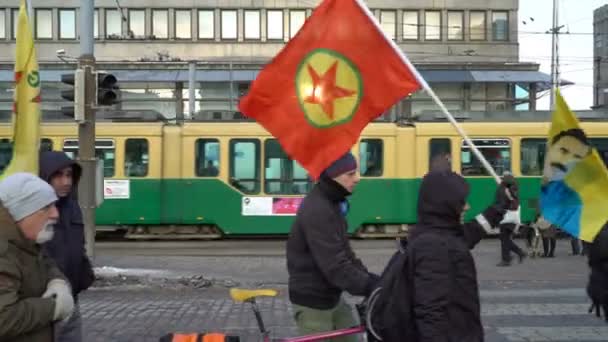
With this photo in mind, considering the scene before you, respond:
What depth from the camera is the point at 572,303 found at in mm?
10062

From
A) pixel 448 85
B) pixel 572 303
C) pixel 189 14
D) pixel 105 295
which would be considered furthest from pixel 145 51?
pixel 572 303

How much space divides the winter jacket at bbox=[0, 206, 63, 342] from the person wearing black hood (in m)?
1.33

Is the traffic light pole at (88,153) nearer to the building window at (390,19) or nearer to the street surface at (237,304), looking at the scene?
the street surface at (237,304)

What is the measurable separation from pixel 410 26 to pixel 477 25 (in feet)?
13.8

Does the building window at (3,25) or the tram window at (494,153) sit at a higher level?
the building window at (3,25)

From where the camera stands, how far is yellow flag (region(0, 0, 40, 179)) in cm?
739

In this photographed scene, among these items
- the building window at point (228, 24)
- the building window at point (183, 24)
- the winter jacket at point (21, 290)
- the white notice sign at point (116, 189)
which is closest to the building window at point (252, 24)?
the building window at point (228, 24)

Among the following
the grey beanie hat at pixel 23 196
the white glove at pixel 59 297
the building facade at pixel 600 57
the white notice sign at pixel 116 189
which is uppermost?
the building facade at pixel 600 57

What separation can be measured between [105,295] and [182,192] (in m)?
9.53

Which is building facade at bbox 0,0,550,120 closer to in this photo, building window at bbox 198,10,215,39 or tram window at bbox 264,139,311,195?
building window at bbox 198,10,215,39

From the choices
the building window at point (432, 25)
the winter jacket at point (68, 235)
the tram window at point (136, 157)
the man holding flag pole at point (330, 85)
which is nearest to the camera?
the winter jacket at point (68, 235)

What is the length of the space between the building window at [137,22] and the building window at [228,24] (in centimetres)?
474

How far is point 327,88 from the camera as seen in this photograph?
220 inches

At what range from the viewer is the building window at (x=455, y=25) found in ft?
156
